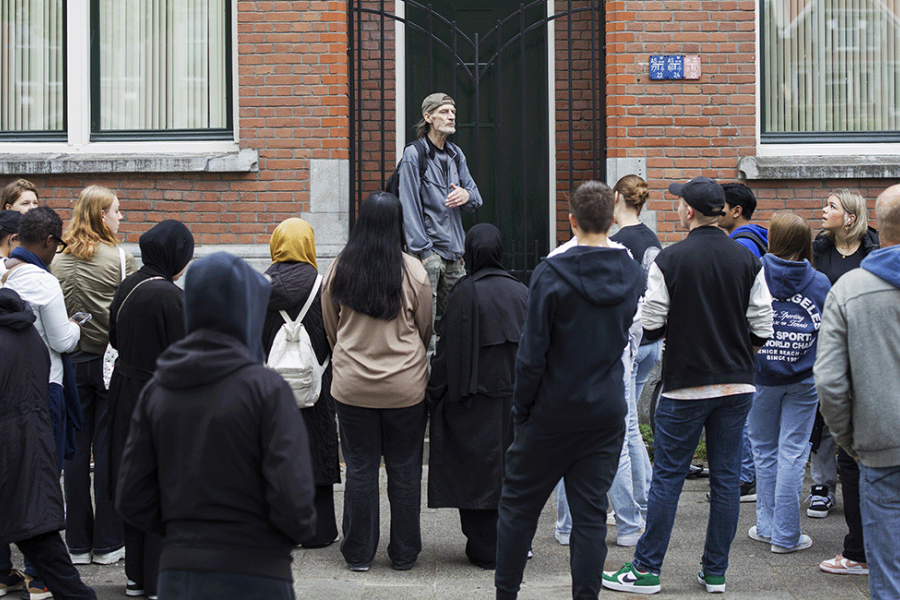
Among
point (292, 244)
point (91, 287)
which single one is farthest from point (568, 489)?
point (91, 287)

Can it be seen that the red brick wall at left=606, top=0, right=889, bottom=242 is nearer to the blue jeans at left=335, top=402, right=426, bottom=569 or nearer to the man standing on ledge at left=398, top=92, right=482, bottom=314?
the man standing on ledge at left=398, top=92, right=482, bottom=314

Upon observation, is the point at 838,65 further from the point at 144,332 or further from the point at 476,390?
the point at 144,332

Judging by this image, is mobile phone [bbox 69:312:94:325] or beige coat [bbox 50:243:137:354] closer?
mobile phone [bbox 69:312:94:325]

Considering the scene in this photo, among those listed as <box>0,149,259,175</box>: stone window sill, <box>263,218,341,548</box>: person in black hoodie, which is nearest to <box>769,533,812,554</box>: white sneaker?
<box>263,218,341,548</box>: person in black hoodie

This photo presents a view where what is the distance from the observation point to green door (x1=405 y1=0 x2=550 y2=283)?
27.2 ft

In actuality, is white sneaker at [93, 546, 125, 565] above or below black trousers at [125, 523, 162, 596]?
below

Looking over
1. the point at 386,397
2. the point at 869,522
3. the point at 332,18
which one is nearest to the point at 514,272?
the point at 332,18

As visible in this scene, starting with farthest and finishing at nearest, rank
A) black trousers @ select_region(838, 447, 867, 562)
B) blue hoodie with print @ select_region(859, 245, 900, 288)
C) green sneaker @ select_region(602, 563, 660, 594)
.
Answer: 1. black trousers @ select_region(838, 447, 867, 562)
2. green sneaker @ select_region(602, 563, 660, 594)
3. blue hoodie with print @ select_region(859, 245, 900, 288)

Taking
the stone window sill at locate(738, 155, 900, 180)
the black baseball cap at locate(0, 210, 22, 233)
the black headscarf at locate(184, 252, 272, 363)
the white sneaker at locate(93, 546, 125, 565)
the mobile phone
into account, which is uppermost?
the stone window sill at locate(738, 155, 900, 180)

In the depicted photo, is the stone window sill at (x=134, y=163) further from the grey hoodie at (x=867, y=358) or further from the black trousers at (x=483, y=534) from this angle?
the grey hoodie at (x=867, y=358)

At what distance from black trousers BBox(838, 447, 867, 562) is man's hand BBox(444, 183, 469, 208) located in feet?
10.2

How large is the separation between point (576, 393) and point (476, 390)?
112 cm

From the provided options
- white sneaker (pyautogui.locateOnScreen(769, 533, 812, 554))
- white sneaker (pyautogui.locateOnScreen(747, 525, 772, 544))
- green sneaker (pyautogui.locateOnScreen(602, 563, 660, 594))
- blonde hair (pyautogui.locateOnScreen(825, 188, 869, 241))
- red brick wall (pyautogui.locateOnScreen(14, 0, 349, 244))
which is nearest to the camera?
green sneaker (pyautogui.locateOnScreen(602, 563, 660, 594))

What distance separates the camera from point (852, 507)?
4926 millimetres
